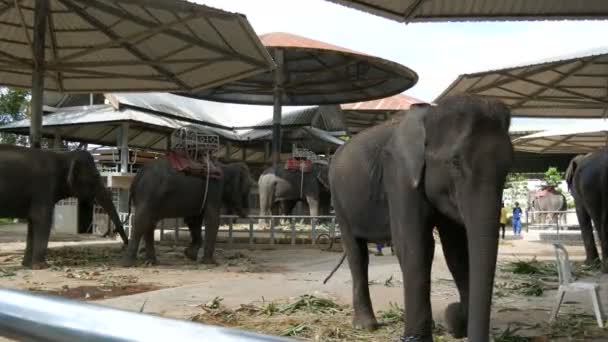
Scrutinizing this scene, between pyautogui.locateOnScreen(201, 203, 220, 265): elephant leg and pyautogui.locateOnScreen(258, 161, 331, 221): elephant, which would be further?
pyautogui.locateOnScreen(258, 161, 331, 221): elephant

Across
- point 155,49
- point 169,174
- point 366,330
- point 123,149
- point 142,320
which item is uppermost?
point 155,49

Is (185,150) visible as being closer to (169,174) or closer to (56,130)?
(169,174)

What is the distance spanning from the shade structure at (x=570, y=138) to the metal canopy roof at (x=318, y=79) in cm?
457

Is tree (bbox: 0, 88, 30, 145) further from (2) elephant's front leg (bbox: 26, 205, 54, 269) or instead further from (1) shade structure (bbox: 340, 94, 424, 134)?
(2) elephant's front leg (bbox: 26, 205, 54, 269)

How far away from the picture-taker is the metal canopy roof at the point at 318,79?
896 inches

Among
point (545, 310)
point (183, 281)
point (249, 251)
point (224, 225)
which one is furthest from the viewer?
point (224, 225)

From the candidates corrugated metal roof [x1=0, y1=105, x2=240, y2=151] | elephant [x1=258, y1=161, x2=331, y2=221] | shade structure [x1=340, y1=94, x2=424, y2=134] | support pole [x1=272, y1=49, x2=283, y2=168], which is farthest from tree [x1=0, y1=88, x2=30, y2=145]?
elephant [x1=258, y1=161, x2=331, y2=221]

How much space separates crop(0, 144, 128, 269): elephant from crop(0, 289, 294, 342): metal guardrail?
10544mm

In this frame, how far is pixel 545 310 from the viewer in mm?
6852

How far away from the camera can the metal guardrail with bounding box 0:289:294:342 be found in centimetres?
89

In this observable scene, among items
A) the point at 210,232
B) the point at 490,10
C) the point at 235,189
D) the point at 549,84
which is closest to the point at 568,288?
the point at 490,10

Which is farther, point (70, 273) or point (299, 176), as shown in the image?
point (299, 176)

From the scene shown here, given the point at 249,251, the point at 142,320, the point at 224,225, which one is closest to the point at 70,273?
the point at 249,251

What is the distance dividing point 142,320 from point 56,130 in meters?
26.7
